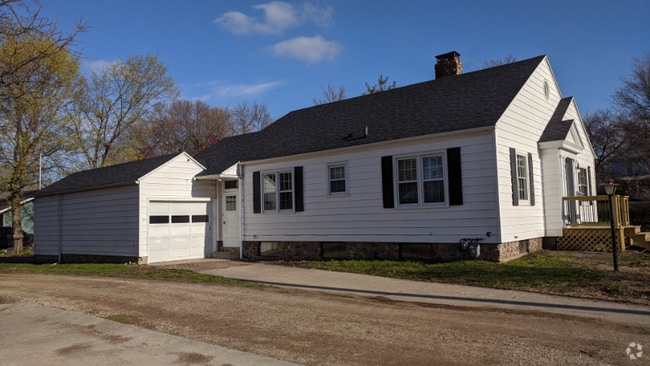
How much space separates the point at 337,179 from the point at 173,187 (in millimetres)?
6136

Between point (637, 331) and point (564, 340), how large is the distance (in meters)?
1.20

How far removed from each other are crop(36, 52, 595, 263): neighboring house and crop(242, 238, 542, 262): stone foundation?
0.03 metres

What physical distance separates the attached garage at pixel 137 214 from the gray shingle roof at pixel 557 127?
11946 mm

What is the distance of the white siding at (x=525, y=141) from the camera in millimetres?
12531

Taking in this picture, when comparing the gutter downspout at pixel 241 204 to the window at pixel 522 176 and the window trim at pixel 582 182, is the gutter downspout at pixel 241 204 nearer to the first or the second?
the window at pixel 522 176

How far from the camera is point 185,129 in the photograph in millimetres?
43500

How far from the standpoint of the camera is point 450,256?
1295cm

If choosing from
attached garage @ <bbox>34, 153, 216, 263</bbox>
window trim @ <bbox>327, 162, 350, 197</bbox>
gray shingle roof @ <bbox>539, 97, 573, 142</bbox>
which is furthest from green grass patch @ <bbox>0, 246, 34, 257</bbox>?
gray shingle roof @ <bbox>539, 97, 573, 142</bbox>

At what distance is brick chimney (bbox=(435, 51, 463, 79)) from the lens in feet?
59.6

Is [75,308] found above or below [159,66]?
below

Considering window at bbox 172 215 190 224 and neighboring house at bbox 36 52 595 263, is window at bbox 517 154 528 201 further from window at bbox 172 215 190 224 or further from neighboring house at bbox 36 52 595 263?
window at bbox 172 215 190 224

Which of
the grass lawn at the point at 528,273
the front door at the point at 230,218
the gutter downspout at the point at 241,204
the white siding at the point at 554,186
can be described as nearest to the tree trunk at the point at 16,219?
the grass lawn at the point at 528,273

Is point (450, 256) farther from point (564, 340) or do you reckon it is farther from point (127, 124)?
point (127, 124)

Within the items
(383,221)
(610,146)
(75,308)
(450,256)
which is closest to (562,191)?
(450,256)
